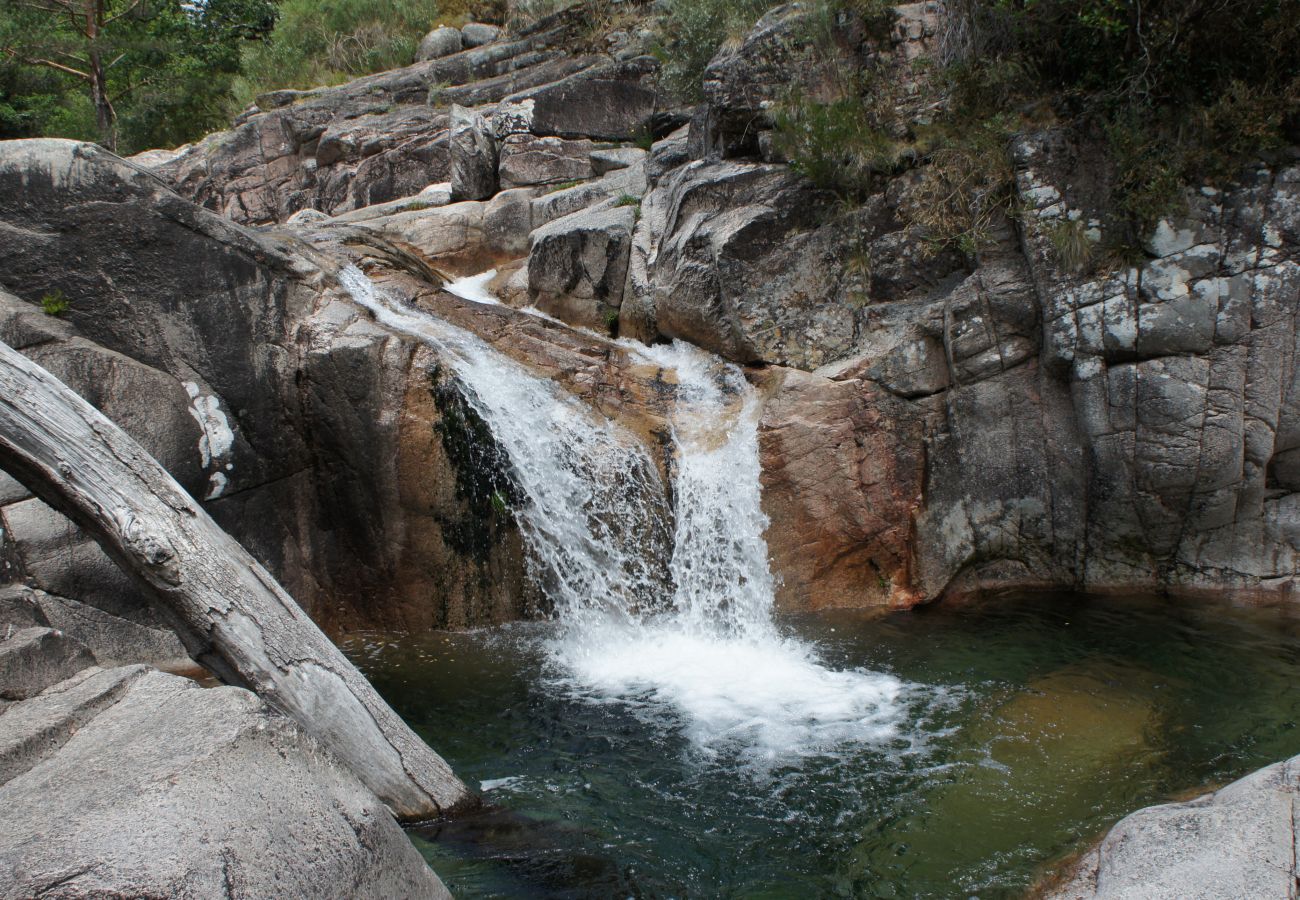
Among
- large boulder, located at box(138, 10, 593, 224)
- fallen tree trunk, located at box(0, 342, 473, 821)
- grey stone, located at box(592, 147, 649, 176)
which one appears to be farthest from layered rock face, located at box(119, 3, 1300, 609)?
large boulder, located at box(138, 10, 593, 224)

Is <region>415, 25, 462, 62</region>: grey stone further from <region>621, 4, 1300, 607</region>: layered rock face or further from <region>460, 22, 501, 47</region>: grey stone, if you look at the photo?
<region>621, 4, 1300, 607</region>: layered rock face

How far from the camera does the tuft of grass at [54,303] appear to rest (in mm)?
7207

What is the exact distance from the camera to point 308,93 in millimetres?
17297

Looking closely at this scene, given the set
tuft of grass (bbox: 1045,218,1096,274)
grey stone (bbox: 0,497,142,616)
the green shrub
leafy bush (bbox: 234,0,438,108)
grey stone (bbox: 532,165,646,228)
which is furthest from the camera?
leafy bush (bbox: 234,0,438,108)

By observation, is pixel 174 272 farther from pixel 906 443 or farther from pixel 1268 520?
pixel 1268 520

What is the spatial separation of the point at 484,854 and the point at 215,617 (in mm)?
1598

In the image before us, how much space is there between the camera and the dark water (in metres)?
4.24

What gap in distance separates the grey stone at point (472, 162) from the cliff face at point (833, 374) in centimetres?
434

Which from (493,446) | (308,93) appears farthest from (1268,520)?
(308,93)

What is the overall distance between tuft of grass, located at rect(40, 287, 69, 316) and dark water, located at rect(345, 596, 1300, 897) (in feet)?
11.2

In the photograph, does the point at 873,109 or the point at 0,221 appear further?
the point at 873,109

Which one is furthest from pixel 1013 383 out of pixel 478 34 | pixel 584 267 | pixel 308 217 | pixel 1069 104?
pixel 478 34

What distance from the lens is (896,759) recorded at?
5.14 metres

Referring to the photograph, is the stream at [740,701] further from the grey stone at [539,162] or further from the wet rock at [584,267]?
the grey stone at [539,162]
